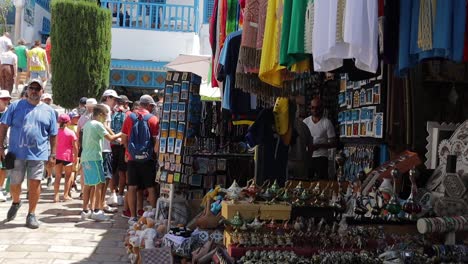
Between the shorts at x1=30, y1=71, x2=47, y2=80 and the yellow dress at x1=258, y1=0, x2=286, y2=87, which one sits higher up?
the shorts at x1=30, y1=71, x2=47, y2=80

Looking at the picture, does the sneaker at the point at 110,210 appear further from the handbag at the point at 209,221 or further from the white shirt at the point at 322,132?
the handbag at the point at 209,221

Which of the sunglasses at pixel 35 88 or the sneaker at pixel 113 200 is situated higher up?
the sunglasses at pixel 35 88

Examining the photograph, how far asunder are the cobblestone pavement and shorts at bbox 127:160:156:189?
0.69 metres

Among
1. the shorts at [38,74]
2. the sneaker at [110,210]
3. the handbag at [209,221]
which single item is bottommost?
the sneaker at [110,210]

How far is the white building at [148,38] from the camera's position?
17.6 m

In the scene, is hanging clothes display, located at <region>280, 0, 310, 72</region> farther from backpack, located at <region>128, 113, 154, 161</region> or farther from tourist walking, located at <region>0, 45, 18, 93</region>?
tourist walking, located at <region>0, 45, 18, 93</region>

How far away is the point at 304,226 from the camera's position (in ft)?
14.3

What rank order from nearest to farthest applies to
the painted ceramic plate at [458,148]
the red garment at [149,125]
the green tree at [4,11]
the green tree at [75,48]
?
1. the painted ceramic plate at [458,148]
2. the red garment at [149,125]
3. the green tree at [75,48]
4. the green tree at [4,11]

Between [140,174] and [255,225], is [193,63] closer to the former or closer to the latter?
[140,174]

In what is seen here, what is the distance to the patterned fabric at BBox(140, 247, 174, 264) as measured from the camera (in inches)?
213

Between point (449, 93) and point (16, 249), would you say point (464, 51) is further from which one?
point (16, 249)

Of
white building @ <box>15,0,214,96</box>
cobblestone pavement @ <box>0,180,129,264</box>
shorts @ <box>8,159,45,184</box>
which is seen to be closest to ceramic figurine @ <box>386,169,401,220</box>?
cobblestone pavement @ <box>0,180,129,264</box>

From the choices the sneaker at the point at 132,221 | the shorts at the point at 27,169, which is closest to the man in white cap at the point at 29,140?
the shorts at the point at 27,169

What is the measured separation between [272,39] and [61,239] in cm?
439
